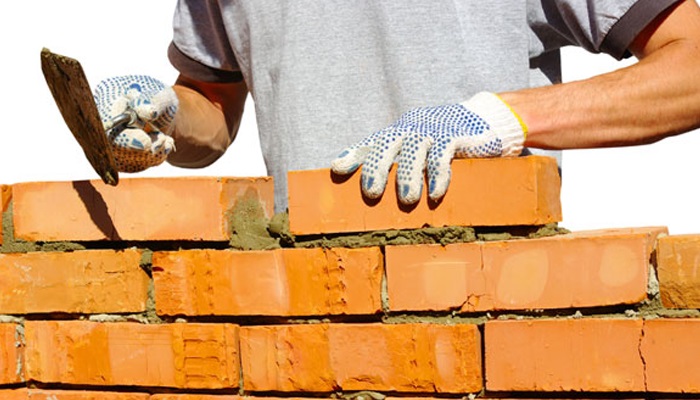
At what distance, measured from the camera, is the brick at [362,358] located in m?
2.15

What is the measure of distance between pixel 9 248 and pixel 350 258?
0.91 meters

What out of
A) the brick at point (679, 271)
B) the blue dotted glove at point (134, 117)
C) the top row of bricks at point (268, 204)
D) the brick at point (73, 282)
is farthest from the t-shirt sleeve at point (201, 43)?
the brick at point (679, 271)

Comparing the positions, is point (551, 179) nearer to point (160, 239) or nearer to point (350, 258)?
point (350, 258)

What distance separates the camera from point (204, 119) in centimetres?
338

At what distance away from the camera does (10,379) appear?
98.3 inches

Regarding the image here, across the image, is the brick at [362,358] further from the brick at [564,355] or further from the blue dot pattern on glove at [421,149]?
the blue dot pattern on glove at [421,149]

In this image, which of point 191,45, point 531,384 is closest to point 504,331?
point 531,384

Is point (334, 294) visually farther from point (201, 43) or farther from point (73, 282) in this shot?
point (201, 43)

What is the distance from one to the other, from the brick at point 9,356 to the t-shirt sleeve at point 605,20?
161cm

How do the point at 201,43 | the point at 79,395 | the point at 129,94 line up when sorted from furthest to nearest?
the point at 201,43, the point at 129,94, the point at 79,395

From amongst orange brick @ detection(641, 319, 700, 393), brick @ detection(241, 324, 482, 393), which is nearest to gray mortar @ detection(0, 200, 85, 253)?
brick @ detection(241, 324, 482, 393)

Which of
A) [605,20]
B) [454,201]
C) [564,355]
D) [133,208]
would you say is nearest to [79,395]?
[133,208]

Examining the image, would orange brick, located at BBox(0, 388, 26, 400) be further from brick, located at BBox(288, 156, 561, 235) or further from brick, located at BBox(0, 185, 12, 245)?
brick, located at BBox(288, 156, 561, 235)

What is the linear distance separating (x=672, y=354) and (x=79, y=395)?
1.38 meters
